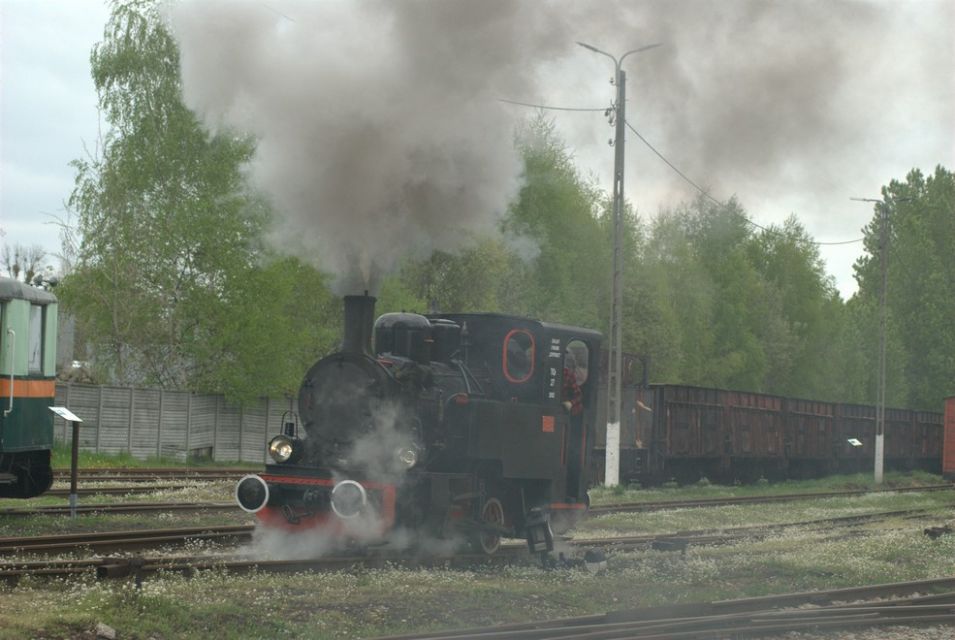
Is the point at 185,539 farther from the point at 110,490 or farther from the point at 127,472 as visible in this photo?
the point at 127,472

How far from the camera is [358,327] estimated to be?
11.2 metres

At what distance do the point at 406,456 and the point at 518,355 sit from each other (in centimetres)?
196

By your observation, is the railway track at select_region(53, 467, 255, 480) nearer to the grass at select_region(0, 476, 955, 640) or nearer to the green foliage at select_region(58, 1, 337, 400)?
the green foliage at select_region(58, 1, 337, 400)

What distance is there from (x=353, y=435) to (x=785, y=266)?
5862 centimetres

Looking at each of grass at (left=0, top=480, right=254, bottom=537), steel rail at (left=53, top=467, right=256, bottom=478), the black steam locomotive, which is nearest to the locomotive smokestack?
the black steam locomotive

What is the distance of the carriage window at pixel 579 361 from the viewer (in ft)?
44.1

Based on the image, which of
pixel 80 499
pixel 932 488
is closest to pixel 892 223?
pixel 932 488

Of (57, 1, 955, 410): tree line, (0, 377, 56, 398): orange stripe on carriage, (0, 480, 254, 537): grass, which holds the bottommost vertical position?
(0, 480, 254, 537): grass

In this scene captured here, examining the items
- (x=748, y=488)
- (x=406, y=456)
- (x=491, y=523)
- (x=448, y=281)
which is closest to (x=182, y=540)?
(x=406, y=456)

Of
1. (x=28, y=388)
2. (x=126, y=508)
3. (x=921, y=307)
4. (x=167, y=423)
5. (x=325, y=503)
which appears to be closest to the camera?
(x=325, y=503)

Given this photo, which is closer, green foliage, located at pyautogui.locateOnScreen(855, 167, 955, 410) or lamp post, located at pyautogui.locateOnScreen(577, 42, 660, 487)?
lamp post, located at pyautogui.locateOnScreen(577, 42, 660, 487)

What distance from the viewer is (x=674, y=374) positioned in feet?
161

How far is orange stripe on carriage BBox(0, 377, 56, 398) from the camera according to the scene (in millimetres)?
13781

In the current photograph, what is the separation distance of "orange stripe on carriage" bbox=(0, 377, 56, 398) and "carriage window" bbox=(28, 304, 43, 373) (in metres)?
0.19
